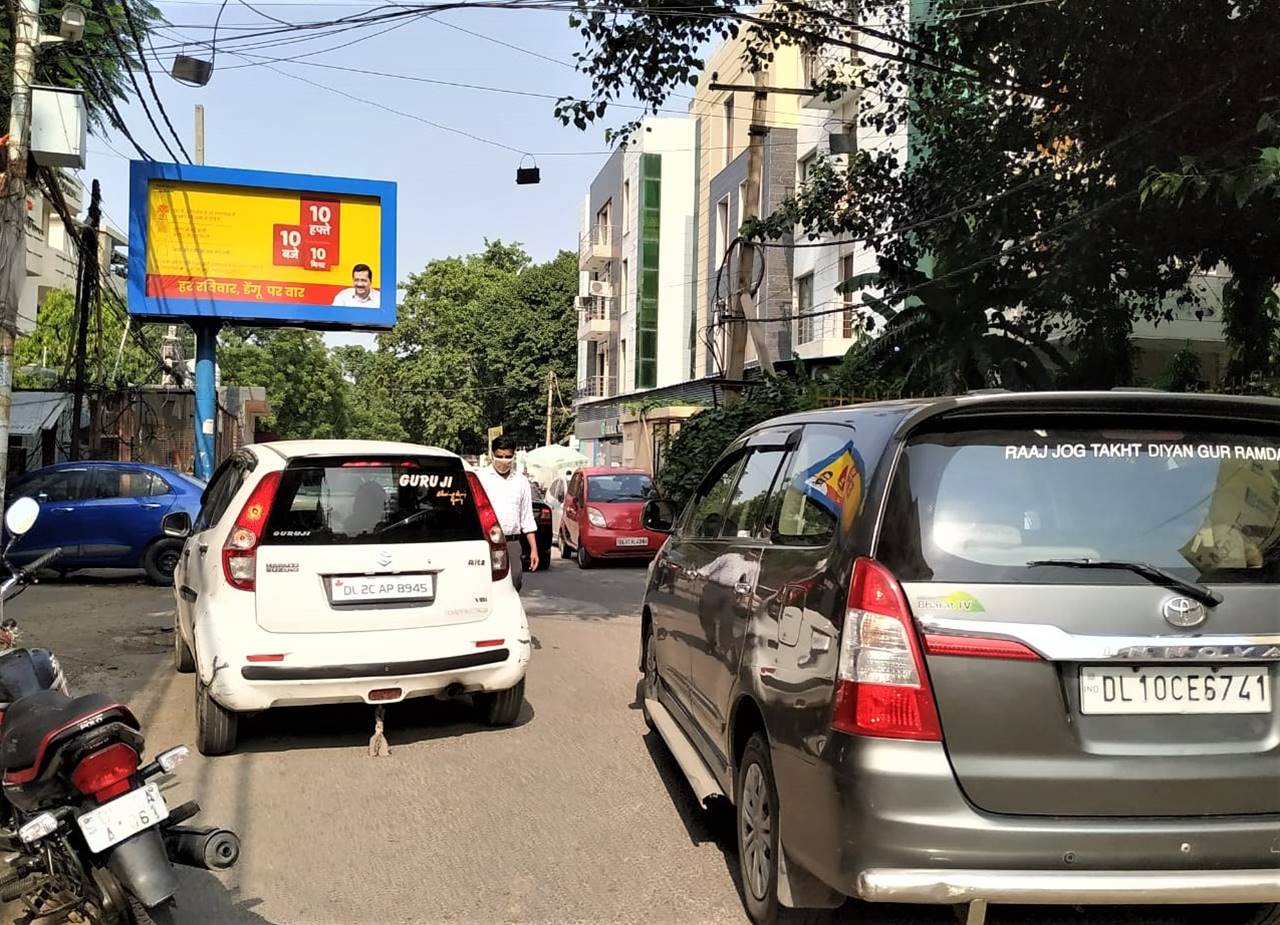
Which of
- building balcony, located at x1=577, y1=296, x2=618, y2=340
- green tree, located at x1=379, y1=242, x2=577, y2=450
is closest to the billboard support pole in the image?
building balcony, located at x1=577, y1=296, x2=618, y2=340

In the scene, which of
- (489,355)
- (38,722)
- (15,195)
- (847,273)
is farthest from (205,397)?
(489,355)

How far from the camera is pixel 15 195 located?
27.5 ft

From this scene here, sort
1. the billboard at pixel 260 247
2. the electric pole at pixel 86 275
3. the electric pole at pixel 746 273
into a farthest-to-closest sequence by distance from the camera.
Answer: the billboard at pixel 260 247
the electric pole at pixel 746 273
the electric pole at pixel 86 275

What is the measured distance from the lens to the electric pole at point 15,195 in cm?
811

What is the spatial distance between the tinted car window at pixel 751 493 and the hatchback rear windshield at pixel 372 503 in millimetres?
1798

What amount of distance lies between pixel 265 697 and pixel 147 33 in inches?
364

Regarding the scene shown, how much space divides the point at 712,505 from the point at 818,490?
62.6 inches

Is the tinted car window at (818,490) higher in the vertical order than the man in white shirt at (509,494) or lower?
higher

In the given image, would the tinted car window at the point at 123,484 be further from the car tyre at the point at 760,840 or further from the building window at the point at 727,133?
the building window at the point at 727,133

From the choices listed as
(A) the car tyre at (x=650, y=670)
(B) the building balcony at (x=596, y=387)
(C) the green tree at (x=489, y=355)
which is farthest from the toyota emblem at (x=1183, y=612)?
(C) the green tree at (x=489, y=355)

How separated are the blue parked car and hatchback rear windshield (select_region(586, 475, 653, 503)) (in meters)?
5.93

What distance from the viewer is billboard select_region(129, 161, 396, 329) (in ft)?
57.7

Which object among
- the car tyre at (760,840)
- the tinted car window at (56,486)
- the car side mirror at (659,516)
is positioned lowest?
the car tyre at (760,840)

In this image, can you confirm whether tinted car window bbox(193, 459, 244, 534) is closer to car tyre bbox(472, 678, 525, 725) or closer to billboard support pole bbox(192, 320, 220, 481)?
car tyre bbox(472, 678, 525, 725)
